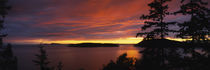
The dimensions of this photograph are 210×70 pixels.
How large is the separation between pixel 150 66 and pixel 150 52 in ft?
6.80

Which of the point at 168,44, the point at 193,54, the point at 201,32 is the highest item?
the point at 201,32

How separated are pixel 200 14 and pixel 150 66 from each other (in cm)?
719

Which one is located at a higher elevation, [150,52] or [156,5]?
[156,5]

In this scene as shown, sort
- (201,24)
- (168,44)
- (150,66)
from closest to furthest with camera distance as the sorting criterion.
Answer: (150,66) < (201,24) < (168,44)

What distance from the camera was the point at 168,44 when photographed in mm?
12156

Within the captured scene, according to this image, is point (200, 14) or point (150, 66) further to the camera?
point (200, 14)

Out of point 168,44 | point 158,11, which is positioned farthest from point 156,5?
point 168,44

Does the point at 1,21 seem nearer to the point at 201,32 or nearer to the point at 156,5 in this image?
the point at 156,5

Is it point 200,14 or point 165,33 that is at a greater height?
point 200,14

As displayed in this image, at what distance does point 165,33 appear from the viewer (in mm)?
12031

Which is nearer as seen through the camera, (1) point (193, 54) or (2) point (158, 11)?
(1) point (193, 54)

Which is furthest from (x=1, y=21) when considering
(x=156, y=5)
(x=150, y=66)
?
(x=156, y=5)

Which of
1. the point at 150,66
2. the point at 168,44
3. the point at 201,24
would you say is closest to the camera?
the point at 150,66

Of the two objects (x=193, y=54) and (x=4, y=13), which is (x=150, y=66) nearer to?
(x=193, y=54)
